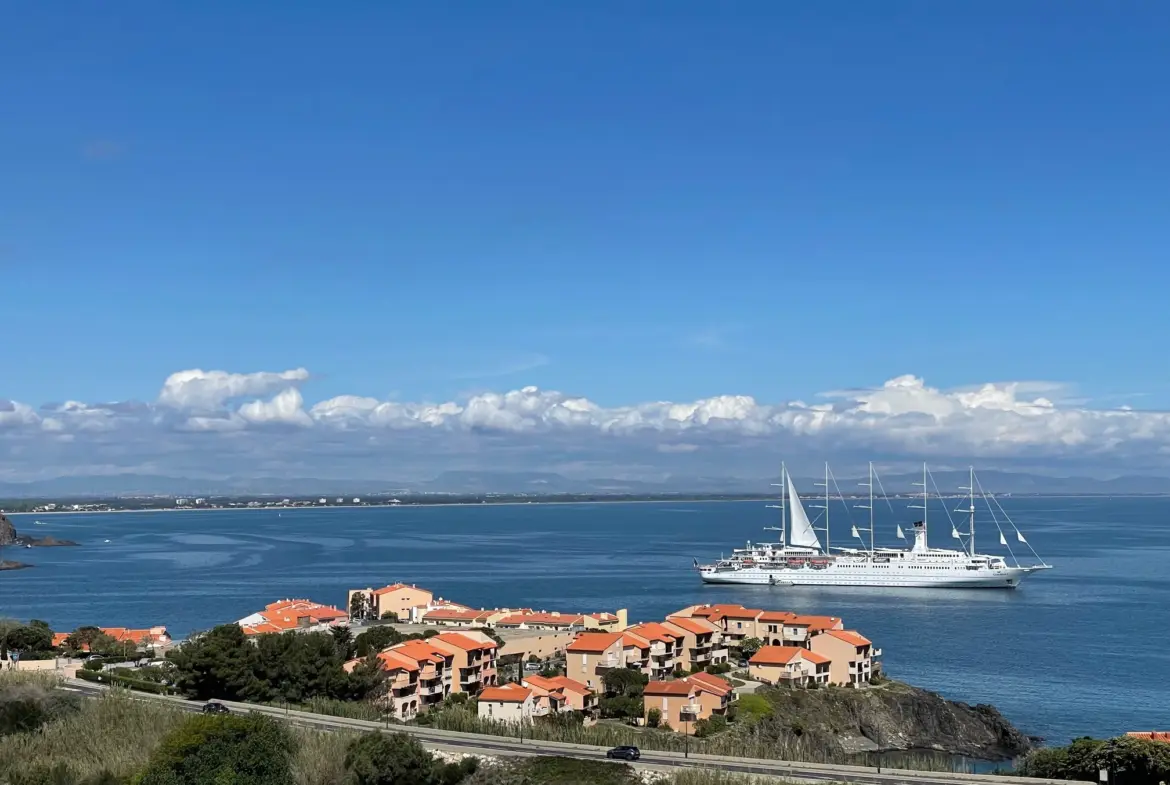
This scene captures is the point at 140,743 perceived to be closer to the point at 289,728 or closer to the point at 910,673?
the point at 289,728

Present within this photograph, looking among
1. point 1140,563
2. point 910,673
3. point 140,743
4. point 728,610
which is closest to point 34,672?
point 140,743

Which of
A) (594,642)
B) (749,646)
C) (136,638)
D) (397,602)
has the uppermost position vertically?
(594,642)

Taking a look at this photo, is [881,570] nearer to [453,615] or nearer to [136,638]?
[453,615]

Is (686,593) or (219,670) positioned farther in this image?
(686,593)

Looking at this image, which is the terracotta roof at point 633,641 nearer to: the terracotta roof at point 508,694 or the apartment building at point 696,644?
the apartment building at point 696,644

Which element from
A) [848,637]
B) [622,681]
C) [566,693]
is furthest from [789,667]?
[566,693]

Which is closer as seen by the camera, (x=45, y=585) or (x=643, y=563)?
(x=45, y=585)

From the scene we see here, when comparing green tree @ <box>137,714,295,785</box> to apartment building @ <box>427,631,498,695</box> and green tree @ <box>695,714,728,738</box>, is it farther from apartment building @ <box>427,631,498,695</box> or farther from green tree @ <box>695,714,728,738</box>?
apartment building @ <box>427,631,498,695</box>
